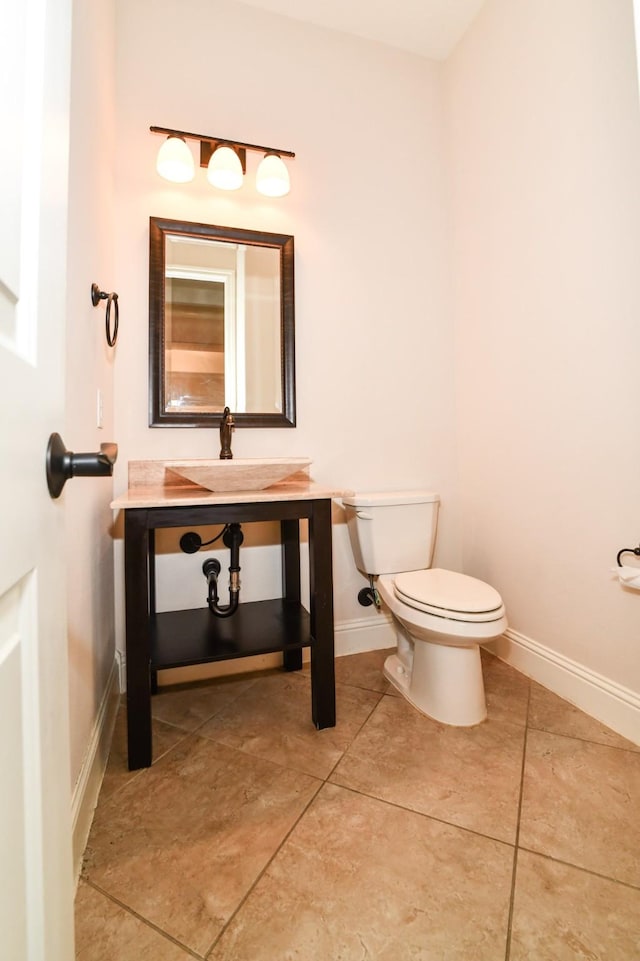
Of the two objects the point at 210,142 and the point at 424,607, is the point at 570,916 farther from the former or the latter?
the point at 210,142

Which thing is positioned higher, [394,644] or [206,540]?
[206,540]

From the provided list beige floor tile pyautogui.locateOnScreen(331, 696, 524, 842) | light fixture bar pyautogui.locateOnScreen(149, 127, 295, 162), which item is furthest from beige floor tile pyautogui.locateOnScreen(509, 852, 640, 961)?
light fixture bar pyautogui.locateOnScreen(149, 127, 295, 162)

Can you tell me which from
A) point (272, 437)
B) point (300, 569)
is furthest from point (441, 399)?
point (300, 569)

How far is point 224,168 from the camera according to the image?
177 centimetres

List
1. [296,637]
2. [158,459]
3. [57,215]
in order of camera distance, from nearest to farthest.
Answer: [57,215]
[296,637]
[158,459]

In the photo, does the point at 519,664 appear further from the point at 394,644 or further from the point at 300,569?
the point at 300,569

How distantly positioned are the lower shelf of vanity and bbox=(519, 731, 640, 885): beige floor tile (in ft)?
2.51

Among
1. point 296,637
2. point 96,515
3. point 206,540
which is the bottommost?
point 296,637

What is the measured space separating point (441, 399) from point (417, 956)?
1.97m

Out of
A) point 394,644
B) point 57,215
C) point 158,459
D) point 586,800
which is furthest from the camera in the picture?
point 394,644

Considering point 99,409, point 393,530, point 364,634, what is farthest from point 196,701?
point 99,409

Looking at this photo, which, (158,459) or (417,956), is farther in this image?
(158,459)

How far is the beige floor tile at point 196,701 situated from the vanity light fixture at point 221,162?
2000 mm

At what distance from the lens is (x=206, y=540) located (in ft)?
6.10
